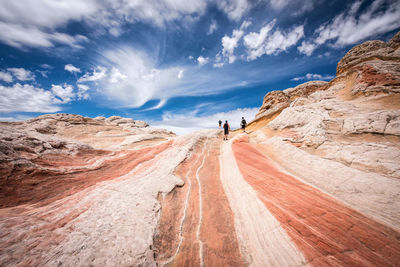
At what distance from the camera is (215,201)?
494 cm

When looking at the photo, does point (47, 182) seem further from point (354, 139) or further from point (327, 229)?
point (354, 139)

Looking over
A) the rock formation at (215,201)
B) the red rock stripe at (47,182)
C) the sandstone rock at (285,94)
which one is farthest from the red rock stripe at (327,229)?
the sandstone rock at (285,94)

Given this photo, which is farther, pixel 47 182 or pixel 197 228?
pixel 47 182

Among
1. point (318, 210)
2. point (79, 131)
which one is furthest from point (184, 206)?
Result: point (79, 131)

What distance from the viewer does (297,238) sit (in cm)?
336

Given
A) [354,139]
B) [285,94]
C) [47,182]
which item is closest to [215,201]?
[47,182]

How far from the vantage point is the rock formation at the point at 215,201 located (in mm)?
2895

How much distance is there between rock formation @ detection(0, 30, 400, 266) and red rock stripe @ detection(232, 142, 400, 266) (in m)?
0.03

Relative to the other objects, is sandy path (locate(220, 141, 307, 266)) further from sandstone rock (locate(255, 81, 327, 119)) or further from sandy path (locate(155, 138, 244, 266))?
sandstone rock (locate(255, 81, 327, 119))

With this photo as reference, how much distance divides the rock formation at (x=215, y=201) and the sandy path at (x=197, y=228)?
3 cm

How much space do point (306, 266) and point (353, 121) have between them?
30.6ft

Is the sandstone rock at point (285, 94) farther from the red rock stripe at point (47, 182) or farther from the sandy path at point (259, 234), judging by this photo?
the red rock stripe at point (47, 182)

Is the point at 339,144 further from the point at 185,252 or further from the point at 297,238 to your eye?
the point at 185,252

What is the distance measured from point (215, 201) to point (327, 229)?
3.15 m
